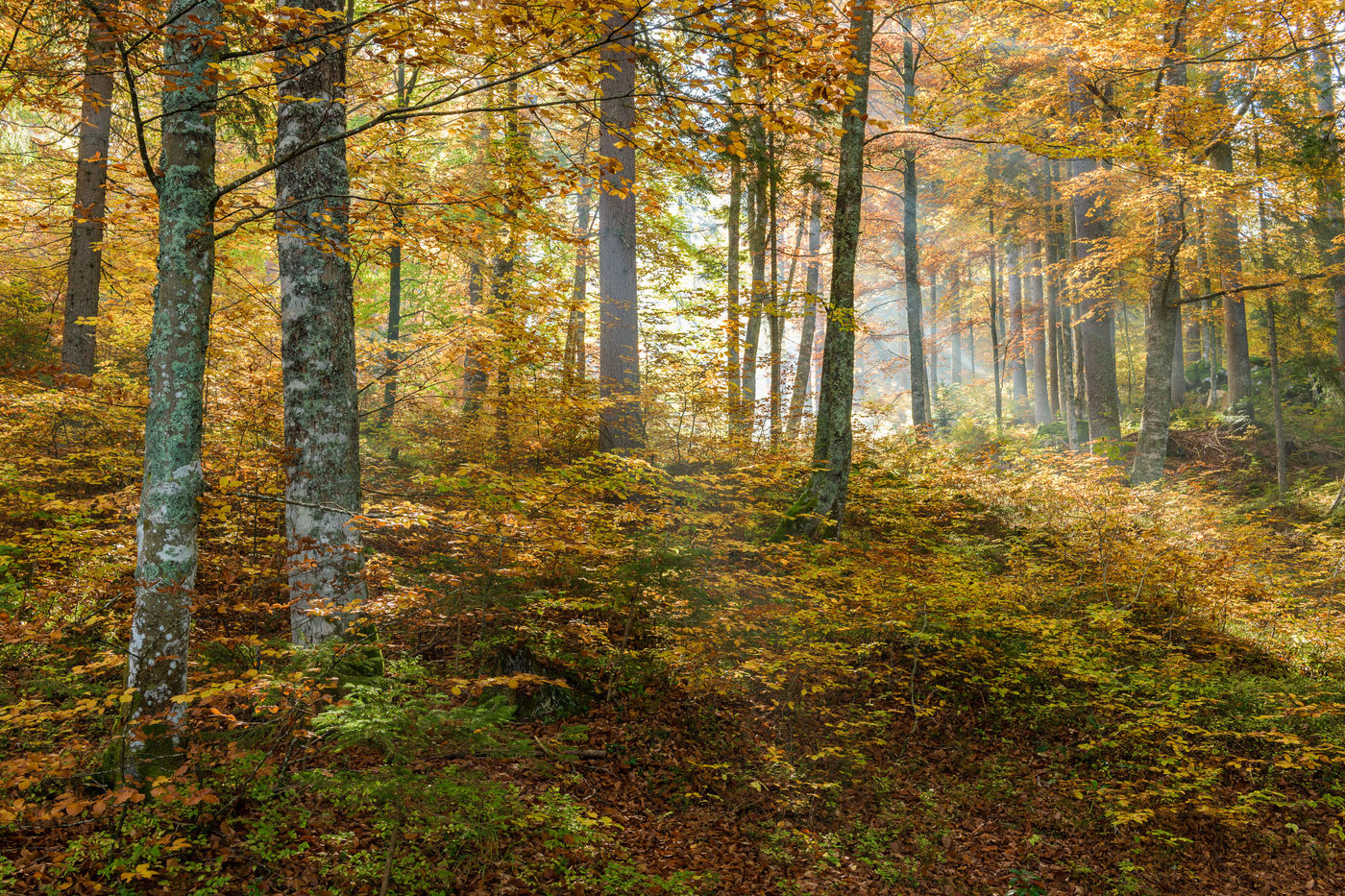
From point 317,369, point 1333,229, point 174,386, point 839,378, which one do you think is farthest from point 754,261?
point 1333,229

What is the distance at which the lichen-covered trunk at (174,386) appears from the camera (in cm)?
361

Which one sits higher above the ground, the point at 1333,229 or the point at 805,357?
the point at 1333,229

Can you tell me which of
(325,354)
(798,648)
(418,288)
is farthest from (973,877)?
(418,288)

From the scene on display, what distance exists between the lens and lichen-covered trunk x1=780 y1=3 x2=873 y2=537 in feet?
27.7

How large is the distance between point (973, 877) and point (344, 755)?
4.57 m

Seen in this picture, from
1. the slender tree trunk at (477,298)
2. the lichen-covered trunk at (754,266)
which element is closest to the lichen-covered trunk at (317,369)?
the slender tree trunk at (477,298)

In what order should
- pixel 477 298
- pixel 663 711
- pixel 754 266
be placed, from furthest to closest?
pixel 477 298 → pixel 754 266 → pixel 663 711

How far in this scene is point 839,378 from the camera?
8.62m

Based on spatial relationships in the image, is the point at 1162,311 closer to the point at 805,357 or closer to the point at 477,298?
the point at 805,357

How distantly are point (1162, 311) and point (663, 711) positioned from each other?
12062mm

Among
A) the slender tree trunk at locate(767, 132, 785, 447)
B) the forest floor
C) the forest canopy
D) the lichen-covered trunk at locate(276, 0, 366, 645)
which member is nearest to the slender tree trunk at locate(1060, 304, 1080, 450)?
the forest canopy

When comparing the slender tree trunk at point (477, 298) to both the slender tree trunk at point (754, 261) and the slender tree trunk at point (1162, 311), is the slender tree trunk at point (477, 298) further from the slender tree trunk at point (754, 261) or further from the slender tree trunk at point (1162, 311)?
the slender tree trunk at point (1162, 311)

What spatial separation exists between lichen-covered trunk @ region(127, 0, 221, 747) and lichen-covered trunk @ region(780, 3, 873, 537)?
645 cm

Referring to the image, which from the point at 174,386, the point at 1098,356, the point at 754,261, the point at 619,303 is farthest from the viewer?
the point at 1098,356
